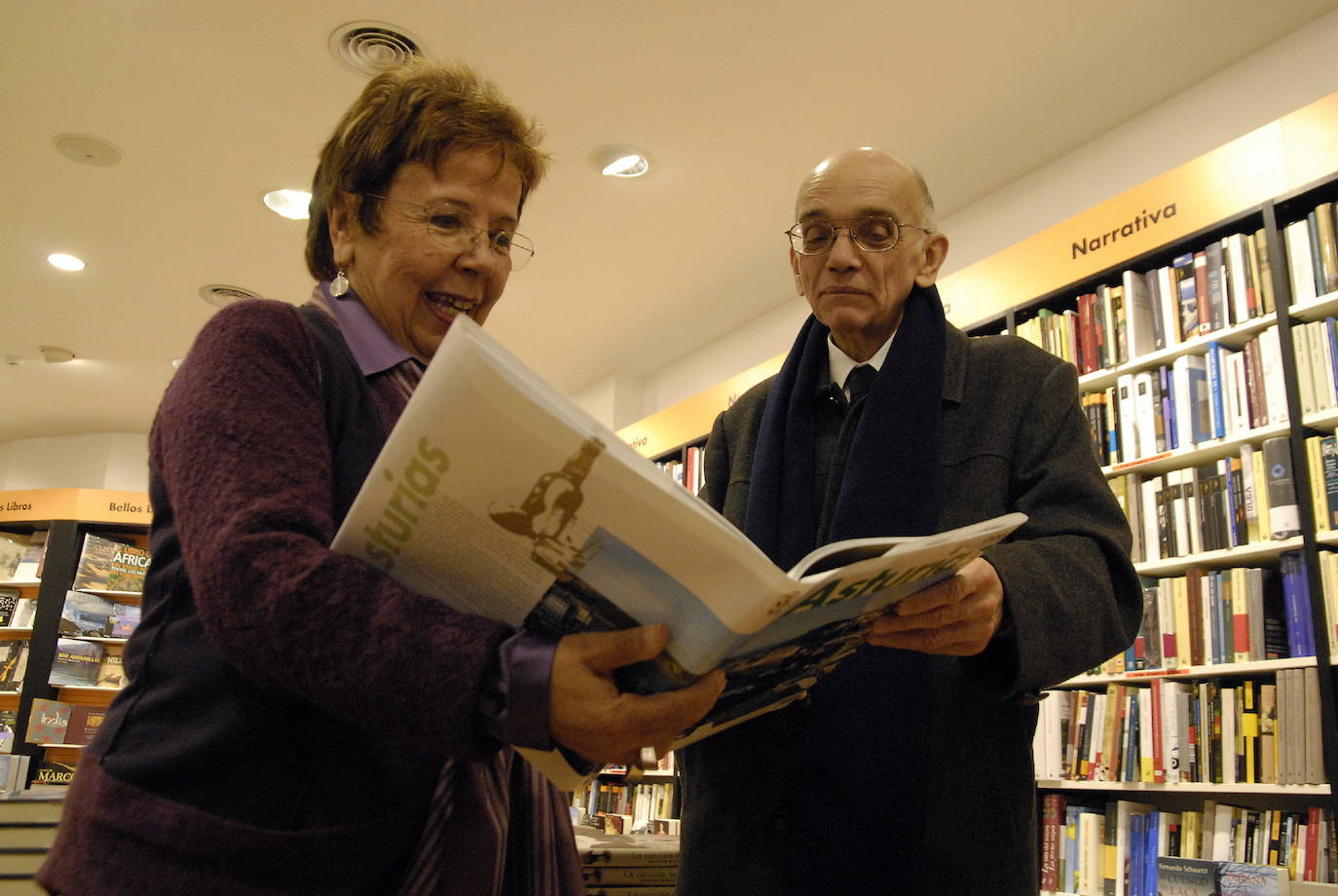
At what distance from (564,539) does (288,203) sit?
429 cm

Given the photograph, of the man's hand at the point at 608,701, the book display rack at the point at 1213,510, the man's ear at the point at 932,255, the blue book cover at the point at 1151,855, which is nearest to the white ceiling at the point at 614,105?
the book display rack at the point at 1213,510

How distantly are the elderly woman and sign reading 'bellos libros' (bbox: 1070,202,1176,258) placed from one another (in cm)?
278

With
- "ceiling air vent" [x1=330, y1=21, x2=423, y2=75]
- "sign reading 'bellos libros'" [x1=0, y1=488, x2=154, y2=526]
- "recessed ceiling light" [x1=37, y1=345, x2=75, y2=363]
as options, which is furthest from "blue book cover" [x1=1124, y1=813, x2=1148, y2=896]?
"sign reading 'bellos libros'" [x1=0, y1=488, x2=154, y2=526]

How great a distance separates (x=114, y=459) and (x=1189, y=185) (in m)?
7.58

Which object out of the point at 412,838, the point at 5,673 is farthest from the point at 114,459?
the point at 412,838

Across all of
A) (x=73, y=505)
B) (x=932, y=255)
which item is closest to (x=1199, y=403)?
(x=932, y=255)

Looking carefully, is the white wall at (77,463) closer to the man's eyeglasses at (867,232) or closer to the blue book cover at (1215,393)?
the blue book cover at (1215,393)

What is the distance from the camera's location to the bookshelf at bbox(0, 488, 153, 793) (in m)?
6.80

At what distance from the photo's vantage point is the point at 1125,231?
3.09m

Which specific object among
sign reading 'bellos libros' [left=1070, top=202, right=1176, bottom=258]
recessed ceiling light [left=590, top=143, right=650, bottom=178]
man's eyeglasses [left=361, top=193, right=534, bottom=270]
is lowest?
man's eyeglasses [left=361, top=193, right=534, bottom=270]

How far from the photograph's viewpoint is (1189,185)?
2926 millimetres

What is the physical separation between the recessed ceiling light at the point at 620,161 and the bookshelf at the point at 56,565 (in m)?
4.55

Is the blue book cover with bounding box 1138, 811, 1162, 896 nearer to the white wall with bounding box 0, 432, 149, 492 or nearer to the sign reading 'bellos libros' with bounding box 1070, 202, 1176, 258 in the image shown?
the sign reading 'bellos libros' with bounding box 1070, 202, 1176, 258

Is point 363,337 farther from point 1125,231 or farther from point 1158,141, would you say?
point 1158,141
